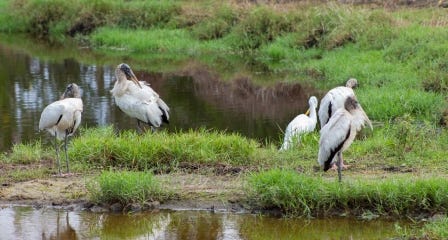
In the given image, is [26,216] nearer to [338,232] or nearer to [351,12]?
[338,232]

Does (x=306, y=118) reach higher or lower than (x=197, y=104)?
higher

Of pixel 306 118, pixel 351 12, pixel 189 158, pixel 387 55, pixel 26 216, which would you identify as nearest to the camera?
pixel 26 216

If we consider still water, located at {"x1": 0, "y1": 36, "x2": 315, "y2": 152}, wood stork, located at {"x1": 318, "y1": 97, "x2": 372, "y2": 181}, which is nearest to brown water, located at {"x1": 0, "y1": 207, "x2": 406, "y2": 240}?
wood stork, located at {"x1": 318, "y1": 97, "x2": 372, "y2": 181}

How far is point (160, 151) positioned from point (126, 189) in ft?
Answer: 4.80

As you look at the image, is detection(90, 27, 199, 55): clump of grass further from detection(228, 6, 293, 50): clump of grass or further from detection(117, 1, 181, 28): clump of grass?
detection(228, 6, 293, 50): clump of grass

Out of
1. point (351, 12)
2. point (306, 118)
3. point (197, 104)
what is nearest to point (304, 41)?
point (351, 12)

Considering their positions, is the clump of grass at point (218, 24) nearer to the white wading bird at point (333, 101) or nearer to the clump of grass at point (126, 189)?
the white wading bird at point (333, 101)

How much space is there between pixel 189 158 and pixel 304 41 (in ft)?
39.9

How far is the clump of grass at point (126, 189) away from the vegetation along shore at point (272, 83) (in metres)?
0.01

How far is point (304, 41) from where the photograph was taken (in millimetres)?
21766

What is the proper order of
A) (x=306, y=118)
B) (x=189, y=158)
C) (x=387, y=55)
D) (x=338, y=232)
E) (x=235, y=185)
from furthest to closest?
(x=387, y=55) → (x=306, y=118) → (x=189, y=158) → (x=235, y=185) → (x=338, y=232)

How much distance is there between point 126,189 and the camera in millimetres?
8688

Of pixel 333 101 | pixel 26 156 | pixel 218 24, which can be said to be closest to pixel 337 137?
pixel 333 101

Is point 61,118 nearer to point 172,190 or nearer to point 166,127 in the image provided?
point 172,190
